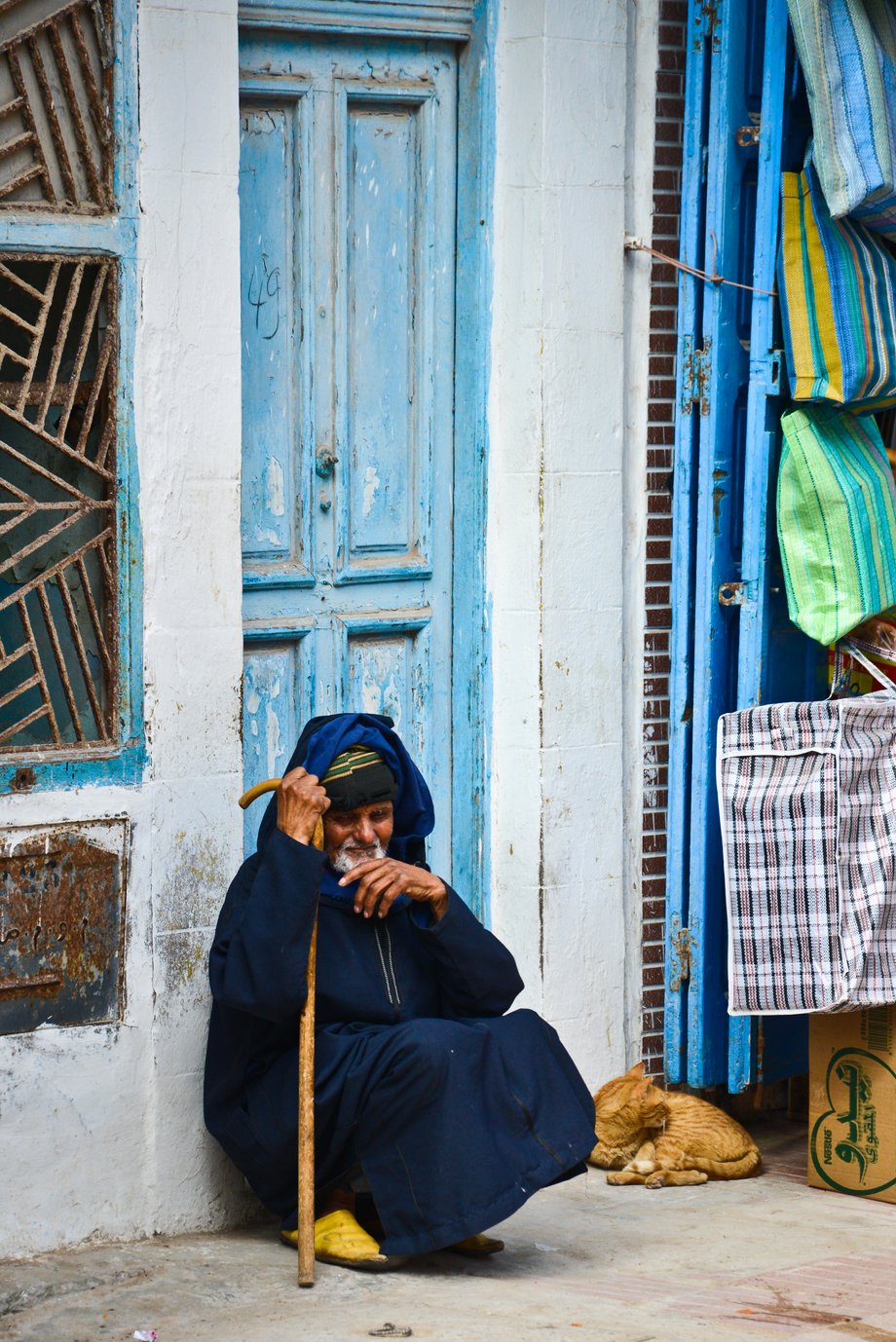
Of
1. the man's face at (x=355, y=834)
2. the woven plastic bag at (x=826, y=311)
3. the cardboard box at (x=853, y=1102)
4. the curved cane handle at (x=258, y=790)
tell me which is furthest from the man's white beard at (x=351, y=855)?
the woven plastic bag at (x=826, y=311)

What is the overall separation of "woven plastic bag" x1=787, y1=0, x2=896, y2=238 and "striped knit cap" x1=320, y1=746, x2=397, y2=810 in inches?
76.7

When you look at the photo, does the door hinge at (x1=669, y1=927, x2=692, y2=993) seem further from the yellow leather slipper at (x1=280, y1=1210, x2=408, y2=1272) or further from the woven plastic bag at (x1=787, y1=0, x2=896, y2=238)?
the woven plastic bag at (x1=787, y1=0, x2=896, y2=238)

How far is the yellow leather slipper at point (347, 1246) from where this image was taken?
165 inches

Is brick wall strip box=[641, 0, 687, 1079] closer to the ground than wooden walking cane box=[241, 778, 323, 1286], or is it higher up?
higher up

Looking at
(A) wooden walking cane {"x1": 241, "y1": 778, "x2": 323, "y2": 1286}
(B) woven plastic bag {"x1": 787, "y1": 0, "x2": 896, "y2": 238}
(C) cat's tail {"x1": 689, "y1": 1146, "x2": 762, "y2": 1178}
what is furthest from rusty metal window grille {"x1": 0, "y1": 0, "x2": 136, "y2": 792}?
(C) cat's tail {"x1": 689, "y1": 1146, "x2": 762, "y2": 1178}

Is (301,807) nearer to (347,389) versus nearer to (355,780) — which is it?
(355,780)

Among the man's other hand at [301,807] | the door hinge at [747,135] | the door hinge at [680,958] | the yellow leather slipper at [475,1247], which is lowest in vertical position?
the yellow leather slipper at [475,1247]

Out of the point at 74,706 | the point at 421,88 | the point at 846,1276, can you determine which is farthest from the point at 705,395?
the point at 846,1276

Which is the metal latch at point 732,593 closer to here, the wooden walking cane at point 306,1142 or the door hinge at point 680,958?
the door hinge at point 680,958

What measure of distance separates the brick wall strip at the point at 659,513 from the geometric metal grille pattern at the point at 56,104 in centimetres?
162

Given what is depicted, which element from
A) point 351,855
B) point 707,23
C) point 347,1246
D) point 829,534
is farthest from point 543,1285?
point 707,23

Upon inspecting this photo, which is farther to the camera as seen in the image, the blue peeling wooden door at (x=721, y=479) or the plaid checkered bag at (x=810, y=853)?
the blue peeling wooden door at (x=721, y=479)

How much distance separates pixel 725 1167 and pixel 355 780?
5.56 ft

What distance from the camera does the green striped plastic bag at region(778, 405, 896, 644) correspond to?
4.94 metres
